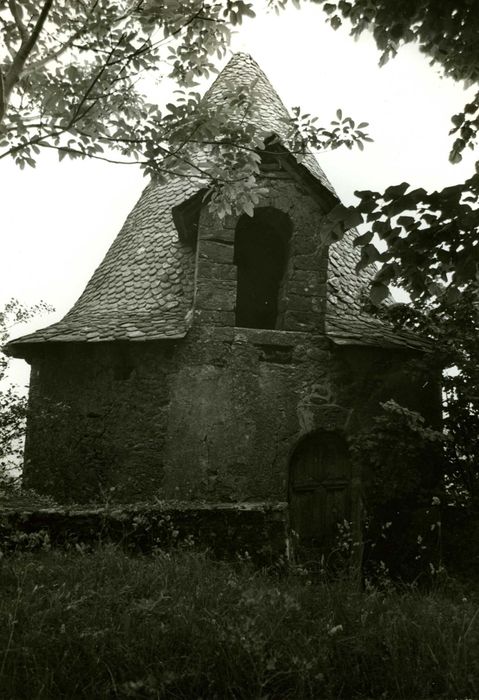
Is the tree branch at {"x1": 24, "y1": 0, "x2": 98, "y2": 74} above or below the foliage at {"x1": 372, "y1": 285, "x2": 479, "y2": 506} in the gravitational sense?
above

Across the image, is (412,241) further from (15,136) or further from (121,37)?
(15,136)

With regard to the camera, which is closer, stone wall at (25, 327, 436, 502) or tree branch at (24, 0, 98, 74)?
tree branch at (24, 0, 98, 74)

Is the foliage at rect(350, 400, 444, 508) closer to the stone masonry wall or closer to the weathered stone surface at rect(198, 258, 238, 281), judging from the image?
the stone masonry wall

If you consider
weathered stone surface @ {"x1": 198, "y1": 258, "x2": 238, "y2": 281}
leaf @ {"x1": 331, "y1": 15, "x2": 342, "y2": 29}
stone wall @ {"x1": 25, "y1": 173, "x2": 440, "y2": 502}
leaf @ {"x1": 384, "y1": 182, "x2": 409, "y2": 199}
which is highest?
leaf @ {"x1": 331, "y1": 15, "x2": 342, "y2": 29}

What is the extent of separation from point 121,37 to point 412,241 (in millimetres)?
3177

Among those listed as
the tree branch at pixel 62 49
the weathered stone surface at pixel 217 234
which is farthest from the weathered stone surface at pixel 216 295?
the tree branch at pixel 62 49

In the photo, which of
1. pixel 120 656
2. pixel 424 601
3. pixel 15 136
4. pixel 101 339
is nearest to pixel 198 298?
pixel 101 339

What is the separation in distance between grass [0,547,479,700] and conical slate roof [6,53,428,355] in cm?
467

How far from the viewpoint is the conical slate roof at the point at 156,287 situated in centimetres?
821

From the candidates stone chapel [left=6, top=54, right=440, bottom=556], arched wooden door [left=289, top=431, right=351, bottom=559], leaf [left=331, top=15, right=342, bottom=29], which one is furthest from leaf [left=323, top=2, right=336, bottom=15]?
arched wooden door [left=289, top=431, right=351, bottom=559]

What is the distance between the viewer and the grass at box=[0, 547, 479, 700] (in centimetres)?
282

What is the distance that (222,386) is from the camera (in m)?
7.93

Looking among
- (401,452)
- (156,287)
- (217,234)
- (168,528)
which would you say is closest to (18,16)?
(217,234)

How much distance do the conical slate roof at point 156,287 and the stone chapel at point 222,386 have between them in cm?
4
